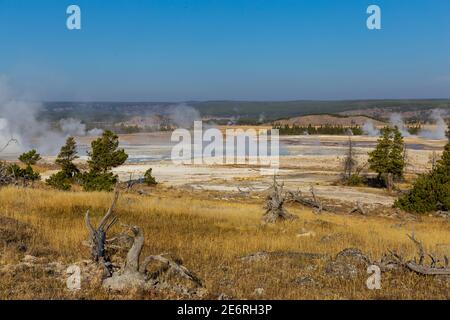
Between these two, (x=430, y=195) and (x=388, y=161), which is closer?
(x=430, y=195)

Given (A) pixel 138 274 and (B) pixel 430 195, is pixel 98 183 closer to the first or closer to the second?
(B) pixel 430 195

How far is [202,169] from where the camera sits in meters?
54.5

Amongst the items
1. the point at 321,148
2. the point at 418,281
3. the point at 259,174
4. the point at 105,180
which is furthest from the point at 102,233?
the point at 321,148

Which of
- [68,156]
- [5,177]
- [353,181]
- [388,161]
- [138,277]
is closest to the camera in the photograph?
[138,277]

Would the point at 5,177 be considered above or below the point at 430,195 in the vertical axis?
above

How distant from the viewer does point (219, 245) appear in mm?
10875

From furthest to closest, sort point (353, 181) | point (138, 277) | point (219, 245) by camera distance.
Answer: point (353, 181)
point (219, 245)
point (138, 277)

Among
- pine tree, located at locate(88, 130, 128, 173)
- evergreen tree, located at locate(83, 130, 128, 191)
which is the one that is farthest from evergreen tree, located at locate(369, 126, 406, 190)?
pine tree, located at locate(88, 130, 128, 173)

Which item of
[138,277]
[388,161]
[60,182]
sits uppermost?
[138,277]

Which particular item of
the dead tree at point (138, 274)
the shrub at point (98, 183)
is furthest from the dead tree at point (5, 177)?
the dead tree at point (138, 274)

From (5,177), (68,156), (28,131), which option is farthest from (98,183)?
(28,131)

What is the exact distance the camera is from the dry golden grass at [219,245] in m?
6.92

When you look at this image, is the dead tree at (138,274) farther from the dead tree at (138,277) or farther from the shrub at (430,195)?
the shrub at (430,195)
